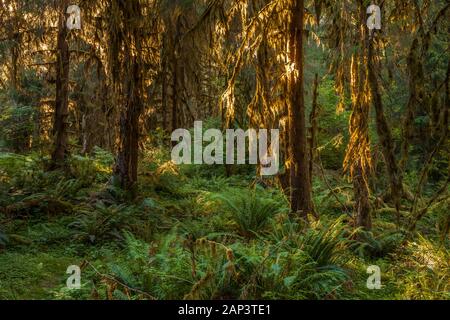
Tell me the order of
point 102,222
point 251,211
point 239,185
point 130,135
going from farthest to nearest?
point 239,185
point 130,135
point 251,211
point 102,222

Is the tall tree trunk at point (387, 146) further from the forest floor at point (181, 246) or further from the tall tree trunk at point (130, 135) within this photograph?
the tall tree trunk at point (130, 135)

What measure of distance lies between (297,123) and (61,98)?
6463 millimetres

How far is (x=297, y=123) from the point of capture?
22.3 ft

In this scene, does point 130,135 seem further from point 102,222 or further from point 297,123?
point 297,123

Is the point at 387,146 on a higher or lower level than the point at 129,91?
lower


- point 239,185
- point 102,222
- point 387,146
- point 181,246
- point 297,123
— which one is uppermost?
point 297,123

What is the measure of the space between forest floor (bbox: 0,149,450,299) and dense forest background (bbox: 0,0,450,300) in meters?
0.03

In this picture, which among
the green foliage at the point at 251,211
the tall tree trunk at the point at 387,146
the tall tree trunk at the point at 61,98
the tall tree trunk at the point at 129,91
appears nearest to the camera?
the tall tree trunk at the point at 387,146

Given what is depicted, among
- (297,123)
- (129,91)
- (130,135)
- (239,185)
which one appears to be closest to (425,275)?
(297,123)

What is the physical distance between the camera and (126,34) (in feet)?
27.4

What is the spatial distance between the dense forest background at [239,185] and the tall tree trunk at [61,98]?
3 centimetres

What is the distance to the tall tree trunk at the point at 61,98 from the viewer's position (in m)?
10.5

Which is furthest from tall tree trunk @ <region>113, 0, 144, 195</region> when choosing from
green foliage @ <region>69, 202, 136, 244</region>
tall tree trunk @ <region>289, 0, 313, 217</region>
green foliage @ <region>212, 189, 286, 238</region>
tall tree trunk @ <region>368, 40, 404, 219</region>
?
tall tree trunk @ <region>368, 40, 404, 219</region>

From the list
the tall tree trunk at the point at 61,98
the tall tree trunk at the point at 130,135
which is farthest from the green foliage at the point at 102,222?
the tall tree trunk at the point at 61,98
